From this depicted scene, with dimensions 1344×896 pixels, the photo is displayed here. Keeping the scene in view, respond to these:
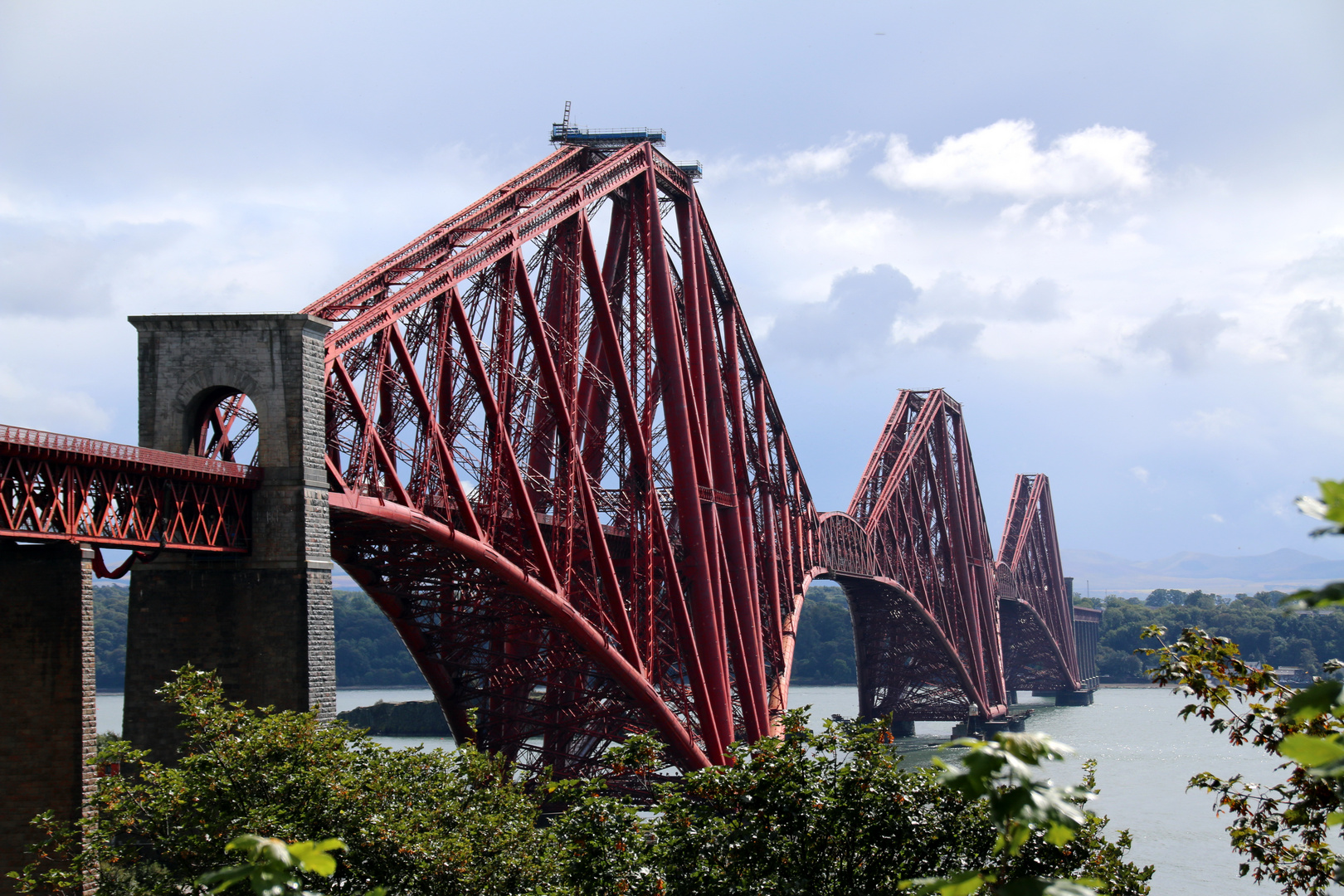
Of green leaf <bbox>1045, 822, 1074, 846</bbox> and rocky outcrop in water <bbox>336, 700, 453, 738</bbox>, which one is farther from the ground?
green leaf <bbox>1045, 822, 1074, 846</bbox>

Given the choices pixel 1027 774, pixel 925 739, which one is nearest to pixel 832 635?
pixel 925 739

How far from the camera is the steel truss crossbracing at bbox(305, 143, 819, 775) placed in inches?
1233

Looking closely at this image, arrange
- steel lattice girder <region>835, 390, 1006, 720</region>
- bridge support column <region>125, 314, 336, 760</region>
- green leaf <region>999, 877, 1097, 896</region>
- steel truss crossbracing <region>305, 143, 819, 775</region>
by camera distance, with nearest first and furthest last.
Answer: green leaf <region>999, 877, 1097, 896</region> < bridge support column <region>125, 314, 336, 760</region> < steel truss crossbracing <region>305, 143, 819, 775</region> < steel lattice girder <region>835, 390, 1006, 720</region>

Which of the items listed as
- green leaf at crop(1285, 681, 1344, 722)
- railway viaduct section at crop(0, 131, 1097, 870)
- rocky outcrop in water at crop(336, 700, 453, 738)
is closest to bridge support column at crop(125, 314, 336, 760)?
railway viaduct section at crop(0, 131, 1097, 870)

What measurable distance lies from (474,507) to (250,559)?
374 inches

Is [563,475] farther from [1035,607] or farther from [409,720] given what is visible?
[1035,607]

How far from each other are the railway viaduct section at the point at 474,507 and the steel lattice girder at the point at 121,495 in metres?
0.05

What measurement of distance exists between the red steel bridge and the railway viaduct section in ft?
0.34

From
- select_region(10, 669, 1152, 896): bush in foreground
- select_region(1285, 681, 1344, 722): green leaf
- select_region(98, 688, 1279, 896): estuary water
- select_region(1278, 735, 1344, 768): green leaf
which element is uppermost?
select_region(1285, 681, 1344, 722): green leaf

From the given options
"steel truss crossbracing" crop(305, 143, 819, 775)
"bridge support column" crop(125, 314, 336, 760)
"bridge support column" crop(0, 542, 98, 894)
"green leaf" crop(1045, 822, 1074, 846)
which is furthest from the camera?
"steel truss crossbracing" crop(305, 143, 819, 775)

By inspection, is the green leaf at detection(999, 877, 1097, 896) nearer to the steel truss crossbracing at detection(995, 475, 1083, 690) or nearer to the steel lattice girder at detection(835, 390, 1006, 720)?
the steel lattice girder at detection(835, 390, 1006, 720)

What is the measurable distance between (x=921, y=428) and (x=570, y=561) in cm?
6626

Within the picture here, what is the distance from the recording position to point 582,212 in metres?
39.1

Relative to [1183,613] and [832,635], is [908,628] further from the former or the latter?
[1183,613]
